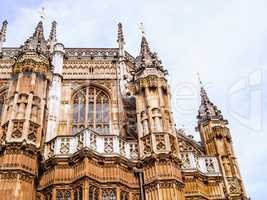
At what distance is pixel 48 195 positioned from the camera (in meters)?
16.1

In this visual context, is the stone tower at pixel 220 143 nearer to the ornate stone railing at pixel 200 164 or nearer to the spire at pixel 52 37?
the ornate stone railing at pixel 200 164

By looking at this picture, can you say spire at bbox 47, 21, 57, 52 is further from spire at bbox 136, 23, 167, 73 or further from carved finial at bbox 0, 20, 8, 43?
spire at bbox 136, 23, 167, 73

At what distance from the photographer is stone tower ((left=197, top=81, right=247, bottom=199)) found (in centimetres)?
2008

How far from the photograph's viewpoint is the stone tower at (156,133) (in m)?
16.3

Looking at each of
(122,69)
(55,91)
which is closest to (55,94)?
(55,91)

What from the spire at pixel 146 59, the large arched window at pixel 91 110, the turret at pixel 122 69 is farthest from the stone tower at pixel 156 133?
the large arched window at pixel 91 110

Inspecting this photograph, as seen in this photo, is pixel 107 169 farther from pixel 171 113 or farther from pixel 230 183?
pixel 230 183

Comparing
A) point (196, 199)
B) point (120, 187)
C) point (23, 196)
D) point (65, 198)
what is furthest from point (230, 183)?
point (23, 196)

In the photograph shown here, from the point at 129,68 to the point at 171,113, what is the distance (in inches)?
306

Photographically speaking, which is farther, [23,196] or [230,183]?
[230,183]

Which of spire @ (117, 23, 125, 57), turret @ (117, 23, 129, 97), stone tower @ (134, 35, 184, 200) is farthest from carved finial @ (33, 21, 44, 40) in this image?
stone tower @ (134, 35, 184, 200)

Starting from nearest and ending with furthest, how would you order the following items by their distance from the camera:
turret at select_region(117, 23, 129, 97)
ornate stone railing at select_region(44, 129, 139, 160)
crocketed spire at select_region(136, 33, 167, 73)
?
ornate stone railing at select_region(44, 129, 139, 160) < crocketed spire at select_region(136, 33, 167, 73) < turret at select_region(117, 23, 129, 97)

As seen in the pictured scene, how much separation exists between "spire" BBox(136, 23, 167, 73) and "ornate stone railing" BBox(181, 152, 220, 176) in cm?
542

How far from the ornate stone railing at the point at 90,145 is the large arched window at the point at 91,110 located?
427 cm
